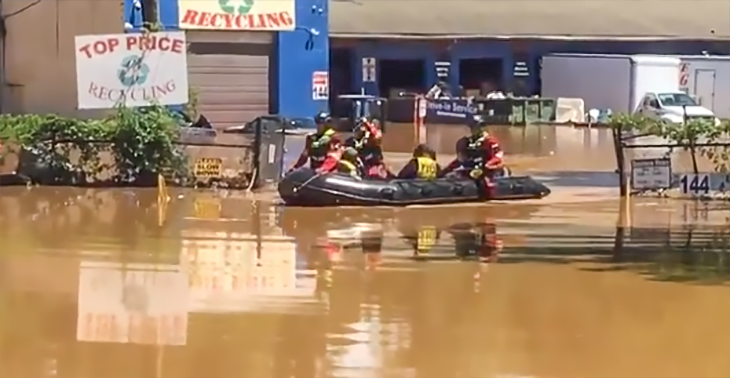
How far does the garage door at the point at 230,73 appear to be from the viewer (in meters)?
33.1

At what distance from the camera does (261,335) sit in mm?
11242

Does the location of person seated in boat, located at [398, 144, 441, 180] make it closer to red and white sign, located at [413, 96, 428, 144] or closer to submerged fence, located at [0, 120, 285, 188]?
submerged fence, located at [0, 120, 285, 188]

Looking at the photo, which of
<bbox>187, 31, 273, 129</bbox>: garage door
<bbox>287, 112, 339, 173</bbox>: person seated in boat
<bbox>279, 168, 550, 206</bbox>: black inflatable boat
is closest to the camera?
<bbox>279, 168, 550, 206</bbox>: black inflatable boat

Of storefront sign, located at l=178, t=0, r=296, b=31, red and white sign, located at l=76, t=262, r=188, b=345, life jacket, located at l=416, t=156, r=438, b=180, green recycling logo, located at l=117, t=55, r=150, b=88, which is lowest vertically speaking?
red and white sign, located at l=76, t=262, r=188, b=345

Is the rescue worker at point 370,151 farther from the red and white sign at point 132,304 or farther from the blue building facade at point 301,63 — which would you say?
the blue building facade at point 301,63

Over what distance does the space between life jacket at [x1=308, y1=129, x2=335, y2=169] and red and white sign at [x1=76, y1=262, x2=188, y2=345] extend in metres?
5.98

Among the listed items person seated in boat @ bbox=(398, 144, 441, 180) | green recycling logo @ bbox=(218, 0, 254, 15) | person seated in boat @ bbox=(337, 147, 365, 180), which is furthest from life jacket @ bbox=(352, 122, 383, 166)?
green recycling logo @ bbox=(218, 0, 254, 15)

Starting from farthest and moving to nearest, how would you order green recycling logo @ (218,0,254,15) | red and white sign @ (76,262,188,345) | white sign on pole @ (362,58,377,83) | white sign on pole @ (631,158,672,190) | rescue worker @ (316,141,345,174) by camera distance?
white sign on pole @ (362,58,377,83)
green recycling logo @ (218,0,254,15)
white sign on pole @ (631,158,672,190)
rescue worker @ (316,141,345,174)
red and white sign @ (76,262,188,345)

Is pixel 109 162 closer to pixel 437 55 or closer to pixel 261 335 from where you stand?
pixel 261 335

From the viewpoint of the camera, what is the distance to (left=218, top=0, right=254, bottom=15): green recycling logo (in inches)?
1276

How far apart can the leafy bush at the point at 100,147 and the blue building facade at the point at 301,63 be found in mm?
11963

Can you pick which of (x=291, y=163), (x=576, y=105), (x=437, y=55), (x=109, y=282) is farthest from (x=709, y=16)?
(x=109, y=282)

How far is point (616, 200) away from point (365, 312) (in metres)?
9.97

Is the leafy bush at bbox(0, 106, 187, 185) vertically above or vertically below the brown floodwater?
above
